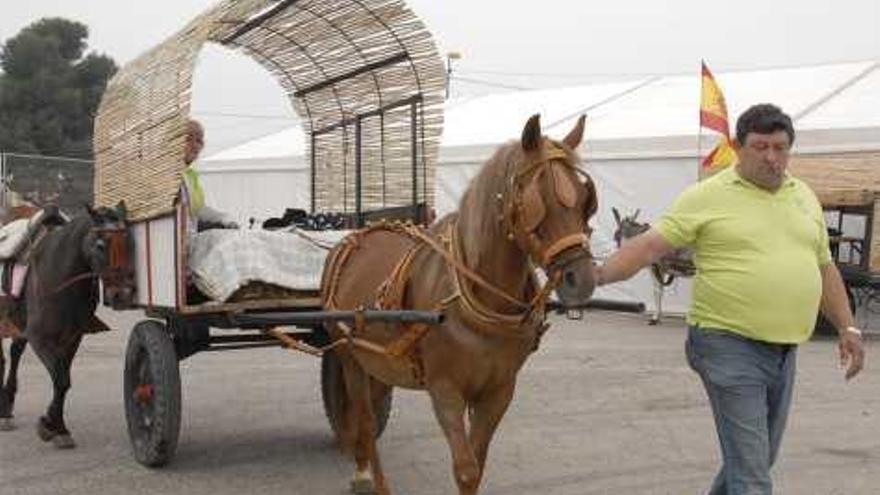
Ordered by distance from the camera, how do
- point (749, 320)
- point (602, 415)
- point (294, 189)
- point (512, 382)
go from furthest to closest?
1. point (294, 189)
2. point (602, 415)
3. point (512, 382)
4. point (749, 320)

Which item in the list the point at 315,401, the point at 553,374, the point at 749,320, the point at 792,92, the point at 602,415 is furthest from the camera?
the point at 792,92

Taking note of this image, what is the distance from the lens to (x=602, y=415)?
28.2 ft

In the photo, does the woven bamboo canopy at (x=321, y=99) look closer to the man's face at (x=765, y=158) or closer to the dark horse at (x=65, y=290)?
the dark horse at (x=65, y=290)

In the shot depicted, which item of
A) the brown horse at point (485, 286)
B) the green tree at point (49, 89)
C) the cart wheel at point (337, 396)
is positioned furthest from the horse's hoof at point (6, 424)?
the green tree at point (49, 89)

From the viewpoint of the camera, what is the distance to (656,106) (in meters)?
20.4

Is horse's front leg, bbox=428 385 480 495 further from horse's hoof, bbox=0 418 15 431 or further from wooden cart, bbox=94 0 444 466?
horse's hoof, bbox=0 418 15 431

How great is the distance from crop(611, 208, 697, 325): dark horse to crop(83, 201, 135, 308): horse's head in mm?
8768

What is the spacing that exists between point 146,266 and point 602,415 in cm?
372

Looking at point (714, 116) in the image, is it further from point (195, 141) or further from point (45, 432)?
point (45, 432)

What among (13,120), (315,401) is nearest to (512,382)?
(315,401)

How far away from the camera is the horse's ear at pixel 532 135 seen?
4117 millimetres

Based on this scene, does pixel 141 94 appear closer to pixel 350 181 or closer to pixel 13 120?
pixel 350 181

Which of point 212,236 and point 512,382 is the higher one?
point 212,236

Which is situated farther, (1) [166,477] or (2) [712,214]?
(1) [166,477]
